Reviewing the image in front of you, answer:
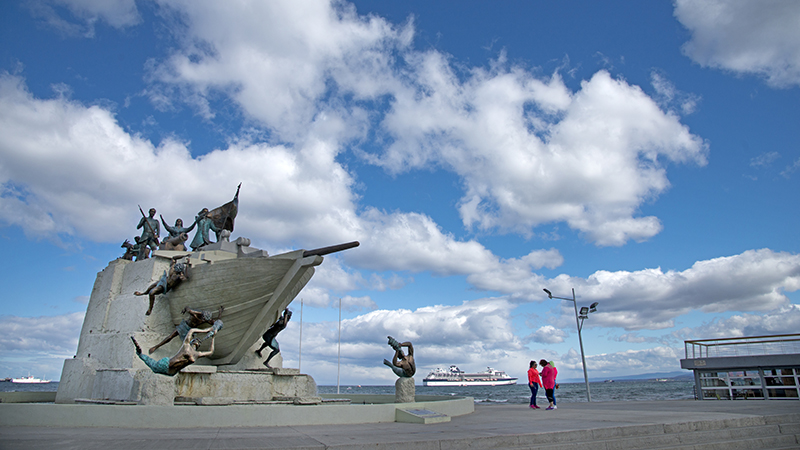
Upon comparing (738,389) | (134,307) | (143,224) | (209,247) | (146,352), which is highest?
(143,224)

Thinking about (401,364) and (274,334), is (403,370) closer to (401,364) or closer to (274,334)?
(401,364)

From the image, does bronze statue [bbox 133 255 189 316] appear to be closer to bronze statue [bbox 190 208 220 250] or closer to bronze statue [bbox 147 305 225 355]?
bronze statue [bbox 147 305 225 355]

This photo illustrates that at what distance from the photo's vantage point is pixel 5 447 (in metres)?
5.69

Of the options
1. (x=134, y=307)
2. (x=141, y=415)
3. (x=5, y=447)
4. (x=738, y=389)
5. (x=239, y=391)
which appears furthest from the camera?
(x=738, y=389)

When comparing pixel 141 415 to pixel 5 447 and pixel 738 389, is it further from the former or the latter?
pixel 738 389

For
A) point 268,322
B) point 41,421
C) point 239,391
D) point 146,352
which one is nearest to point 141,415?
point 41,421

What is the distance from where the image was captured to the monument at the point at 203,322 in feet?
35.9

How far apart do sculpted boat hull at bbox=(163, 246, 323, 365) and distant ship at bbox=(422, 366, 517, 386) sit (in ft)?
338

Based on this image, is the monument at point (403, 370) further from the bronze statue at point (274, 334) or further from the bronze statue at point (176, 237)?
the bronze statue at point (176, 237)

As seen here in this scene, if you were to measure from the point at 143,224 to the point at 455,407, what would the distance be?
11656 millimetres

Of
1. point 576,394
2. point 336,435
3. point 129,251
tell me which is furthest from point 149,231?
point 576,394

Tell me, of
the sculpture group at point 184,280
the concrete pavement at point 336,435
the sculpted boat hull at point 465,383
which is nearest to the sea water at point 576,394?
the sculpted boat hull at point 465,383

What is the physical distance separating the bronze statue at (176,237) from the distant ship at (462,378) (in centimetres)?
10199

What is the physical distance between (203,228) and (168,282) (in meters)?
3.60
